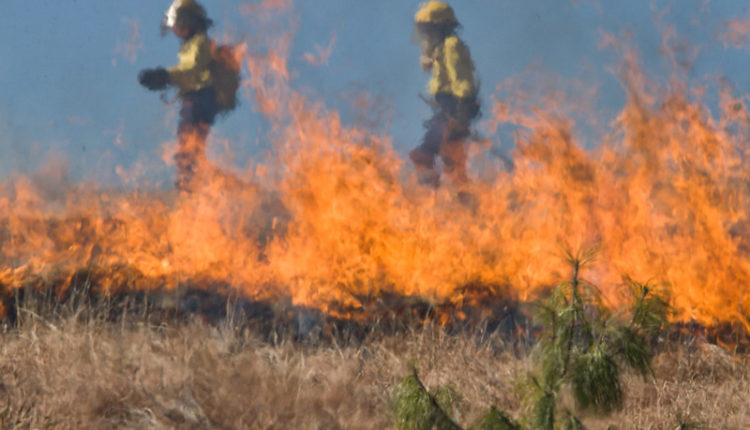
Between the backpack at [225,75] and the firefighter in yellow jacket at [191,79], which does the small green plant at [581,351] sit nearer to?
the firefighter in yellow jacket at [191,79]

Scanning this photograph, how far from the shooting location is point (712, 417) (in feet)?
15.6

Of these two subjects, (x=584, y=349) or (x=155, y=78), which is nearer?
(x=584, y=349)

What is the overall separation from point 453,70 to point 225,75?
3.10 meters

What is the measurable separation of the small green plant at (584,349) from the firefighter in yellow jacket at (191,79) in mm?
6953

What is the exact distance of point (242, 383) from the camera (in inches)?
175

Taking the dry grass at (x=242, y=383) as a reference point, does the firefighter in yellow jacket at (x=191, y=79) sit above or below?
above

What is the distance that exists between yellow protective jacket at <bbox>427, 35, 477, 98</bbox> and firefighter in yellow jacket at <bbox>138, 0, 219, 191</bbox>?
3.01 metres

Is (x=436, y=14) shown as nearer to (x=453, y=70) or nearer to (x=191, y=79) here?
(x=453, y=70)

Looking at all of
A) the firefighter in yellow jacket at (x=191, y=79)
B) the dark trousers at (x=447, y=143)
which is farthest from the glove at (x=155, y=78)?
Answer: the dark trousers at (x=447, y=143)

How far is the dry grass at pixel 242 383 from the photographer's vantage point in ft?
13.2

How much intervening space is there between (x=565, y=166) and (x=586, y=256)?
229 inches

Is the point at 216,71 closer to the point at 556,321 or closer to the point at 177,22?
the point at 177,22

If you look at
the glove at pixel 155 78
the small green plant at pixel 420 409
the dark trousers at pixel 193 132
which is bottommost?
the small green plant at pixel 420 409

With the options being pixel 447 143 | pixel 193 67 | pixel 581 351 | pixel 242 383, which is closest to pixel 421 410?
pixel 581 351
